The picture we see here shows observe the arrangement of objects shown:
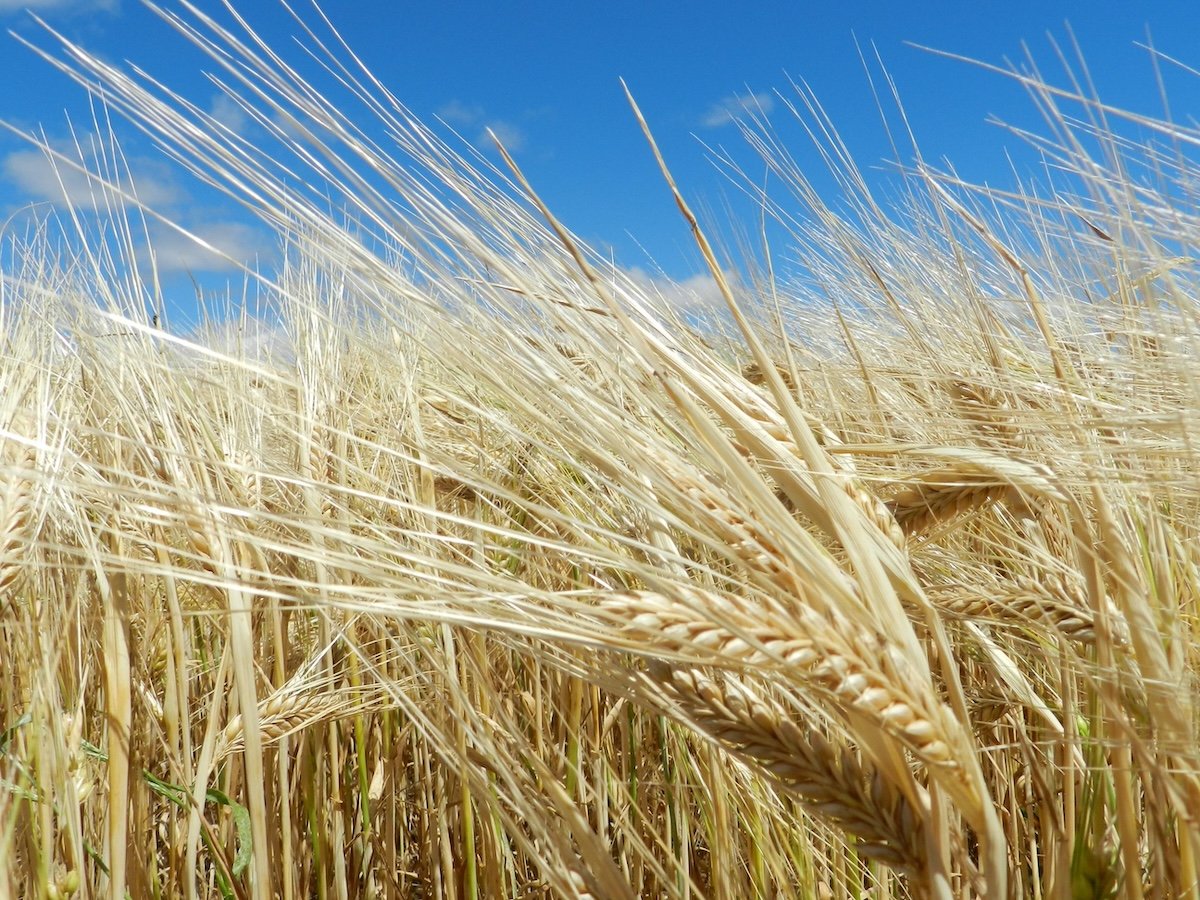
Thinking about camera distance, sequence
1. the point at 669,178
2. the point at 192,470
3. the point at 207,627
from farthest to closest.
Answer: the point at 207,627 < the point at 192,470 < the point at 669,178

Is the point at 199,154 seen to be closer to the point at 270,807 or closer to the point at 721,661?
the point at 721,661

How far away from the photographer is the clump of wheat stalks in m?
0.63

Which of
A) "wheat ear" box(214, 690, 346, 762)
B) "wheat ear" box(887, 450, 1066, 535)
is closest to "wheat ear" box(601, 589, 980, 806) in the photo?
"wheat ear" box(887, 450, 1066, 535)

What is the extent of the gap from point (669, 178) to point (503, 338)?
0.68ft

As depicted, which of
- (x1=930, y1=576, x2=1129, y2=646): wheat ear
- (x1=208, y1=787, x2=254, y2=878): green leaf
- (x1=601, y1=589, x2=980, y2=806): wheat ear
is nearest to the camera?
(x1=601, y1=589, x2=980, y2=806): wheat ear

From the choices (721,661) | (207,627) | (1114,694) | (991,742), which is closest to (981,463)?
(1114,694)

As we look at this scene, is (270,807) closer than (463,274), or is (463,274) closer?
(463,274)

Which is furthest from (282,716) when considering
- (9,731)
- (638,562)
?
(638,562)

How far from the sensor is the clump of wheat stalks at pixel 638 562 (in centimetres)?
63

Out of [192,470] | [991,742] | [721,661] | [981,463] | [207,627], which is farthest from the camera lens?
[207,627]

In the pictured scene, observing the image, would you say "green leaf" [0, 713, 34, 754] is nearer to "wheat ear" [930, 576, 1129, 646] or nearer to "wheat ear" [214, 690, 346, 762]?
"wheat ear" [214, 690, 346, 762]

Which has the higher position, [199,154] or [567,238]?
[199,154]

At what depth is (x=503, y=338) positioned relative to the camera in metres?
0.81

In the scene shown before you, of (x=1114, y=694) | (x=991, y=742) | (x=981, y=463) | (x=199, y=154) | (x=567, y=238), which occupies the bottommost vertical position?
(x=991, y=742)
